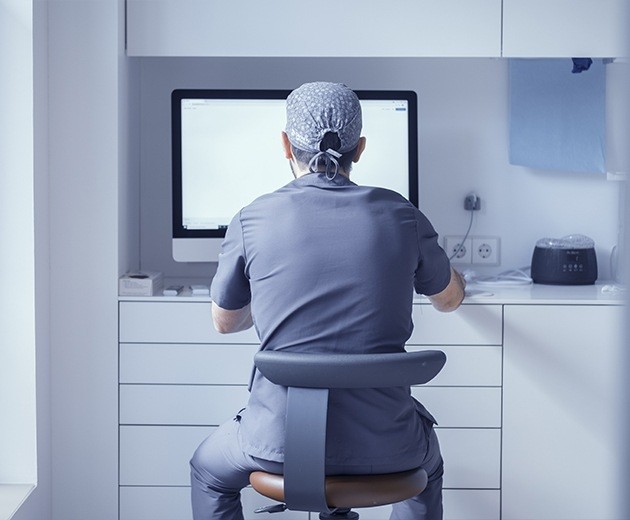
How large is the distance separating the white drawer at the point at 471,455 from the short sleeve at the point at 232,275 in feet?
2.56

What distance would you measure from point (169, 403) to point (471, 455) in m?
0.74

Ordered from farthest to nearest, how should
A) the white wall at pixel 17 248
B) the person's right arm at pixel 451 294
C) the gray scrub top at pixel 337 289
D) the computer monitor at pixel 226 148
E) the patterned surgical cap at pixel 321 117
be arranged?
the computer monitor at pixel 226 148
the white wall at pixel 17 248
the person's right arm at pixel 451 294
the patterned surgical cap at pixel 321 117
the gray scrub top at pixel 337 289

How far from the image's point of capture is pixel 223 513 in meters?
1.76

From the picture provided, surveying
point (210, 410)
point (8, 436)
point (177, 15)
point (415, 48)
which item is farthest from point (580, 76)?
point (8, 436)

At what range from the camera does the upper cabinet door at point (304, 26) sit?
7.39 ft

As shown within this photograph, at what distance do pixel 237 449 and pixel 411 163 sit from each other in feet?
3.33

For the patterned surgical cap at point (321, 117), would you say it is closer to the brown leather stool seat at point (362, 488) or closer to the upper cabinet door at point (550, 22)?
the brown leather stool seat at point (362, 488)

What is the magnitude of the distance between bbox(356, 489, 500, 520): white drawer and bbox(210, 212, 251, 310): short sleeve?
0.82 m

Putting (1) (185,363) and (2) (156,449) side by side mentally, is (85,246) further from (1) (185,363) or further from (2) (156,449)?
(2) (156,449)

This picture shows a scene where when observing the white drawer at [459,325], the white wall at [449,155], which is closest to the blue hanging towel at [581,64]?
the white wall at [449,155]

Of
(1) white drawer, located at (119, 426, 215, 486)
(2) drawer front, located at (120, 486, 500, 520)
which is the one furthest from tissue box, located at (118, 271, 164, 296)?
(2) drawer front, located at (120, 486, 500, 520)

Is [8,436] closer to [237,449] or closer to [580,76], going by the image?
[237,449]

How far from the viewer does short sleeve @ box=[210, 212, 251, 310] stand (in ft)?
5.29

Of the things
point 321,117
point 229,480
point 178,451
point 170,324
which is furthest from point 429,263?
point 178,451
